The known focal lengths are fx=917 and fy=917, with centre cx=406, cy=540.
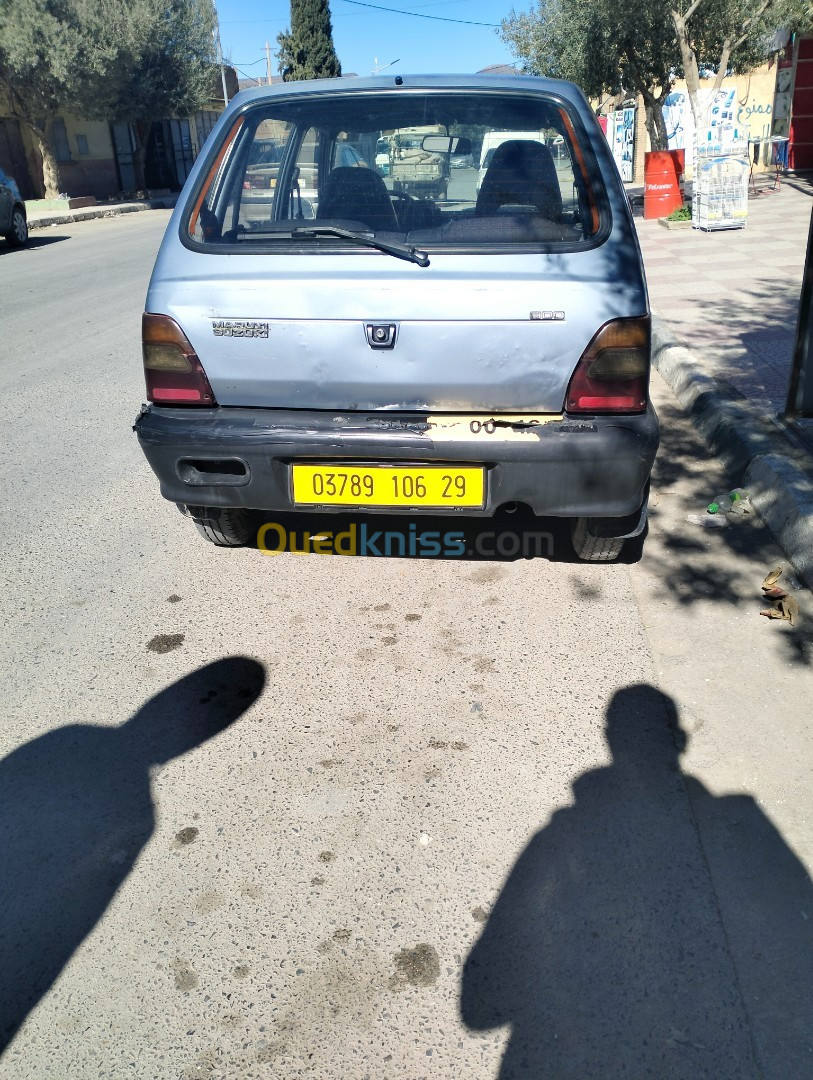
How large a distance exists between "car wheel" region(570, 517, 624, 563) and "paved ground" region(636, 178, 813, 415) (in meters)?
2.09

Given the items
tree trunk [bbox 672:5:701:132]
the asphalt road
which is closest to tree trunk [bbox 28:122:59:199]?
tree trunk [bbox 672:5:701:132]

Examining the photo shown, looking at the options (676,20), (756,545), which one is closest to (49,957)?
(756,545)

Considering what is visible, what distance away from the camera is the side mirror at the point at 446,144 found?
348 centimetres

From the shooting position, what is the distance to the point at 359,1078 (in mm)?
1820

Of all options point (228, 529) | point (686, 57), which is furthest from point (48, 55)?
point (228, 529)

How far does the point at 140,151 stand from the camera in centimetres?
3578

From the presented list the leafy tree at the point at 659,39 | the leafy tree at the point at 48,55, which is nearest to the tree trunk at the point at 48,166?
the leafy tree at the point at 48,55

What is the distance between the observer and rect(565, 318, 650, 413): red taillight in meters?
3.03

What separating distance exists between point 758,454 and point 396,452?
7.71 ft

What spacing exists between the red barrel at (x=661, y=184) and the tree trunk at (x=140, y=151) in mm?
24589

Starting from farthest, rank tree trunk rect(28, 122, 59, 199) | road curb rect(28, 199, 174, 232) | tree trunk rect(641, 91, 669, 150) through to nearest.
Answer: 1. tree trunk rect(28, 122, 59, 199)
2. road curb rect(28, 199, 174, 232)
3. tree trunk rect(641, 91, 669, 150)

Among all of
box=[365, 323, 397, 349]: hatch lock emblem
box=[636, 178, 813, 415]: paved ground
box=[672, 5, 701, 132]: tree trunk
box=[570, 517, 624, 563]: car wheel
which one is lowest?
box=[636, 178, 813, 415]: paved ground

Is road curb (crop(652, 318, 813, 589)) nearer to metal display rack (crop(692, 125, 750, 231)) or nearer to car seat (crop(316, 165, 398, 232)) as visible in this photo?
car seat (crop(316, 165, 398, 232))

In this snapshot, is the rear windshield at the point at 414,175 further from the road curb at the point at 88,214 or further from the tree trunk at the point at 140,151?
the tree trunk at the point at 140,151
